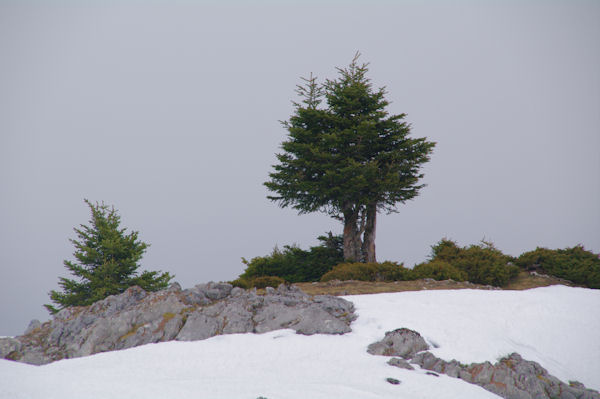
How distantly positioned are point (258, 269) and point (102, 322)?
13.0 metres

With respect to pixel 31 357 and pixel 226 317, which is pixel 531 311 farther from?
pixel 31 357

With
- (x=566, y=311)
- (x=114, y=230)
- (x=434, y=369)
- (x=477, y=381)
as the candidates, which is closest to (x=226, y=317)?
(x=434, y=369)

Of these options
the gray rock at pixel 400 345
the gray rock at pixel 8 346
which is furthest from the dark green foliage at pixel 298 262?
the gray rock at pixel 400 345

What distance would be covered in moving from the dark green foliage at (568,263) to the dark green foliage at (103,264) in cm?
1934

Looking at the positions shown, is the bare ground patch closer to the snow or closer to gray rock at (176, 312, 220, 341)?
the snow

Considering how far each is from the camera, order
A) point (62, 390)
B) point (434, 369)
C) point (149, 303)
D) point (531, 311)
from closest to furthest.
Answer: point (62, 390) → point (434, 369) → point (149, 303) → point (531, 311)

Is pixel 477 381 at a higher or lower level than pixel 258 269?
lower

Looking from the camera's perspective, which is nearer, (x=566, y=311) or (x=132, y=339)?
(x=132, y=339)

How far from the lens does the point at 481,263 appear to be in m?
19.9

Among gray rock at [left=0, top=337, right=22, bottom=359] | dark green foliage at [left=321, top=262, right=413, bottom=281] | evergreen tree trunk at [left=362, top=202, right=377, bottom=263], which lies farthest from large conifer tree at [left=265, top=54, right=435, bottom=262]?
gray rock at [left=0, top=337, right=22, bottom=359]

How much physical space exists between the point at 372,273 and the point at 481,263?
18.3 ft

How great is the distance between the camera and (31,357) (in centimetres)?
1051

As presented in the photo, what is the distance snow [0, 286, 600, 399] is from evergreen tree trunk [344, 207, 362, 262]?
1086cm

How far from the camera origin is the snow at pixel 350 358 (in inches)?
289
